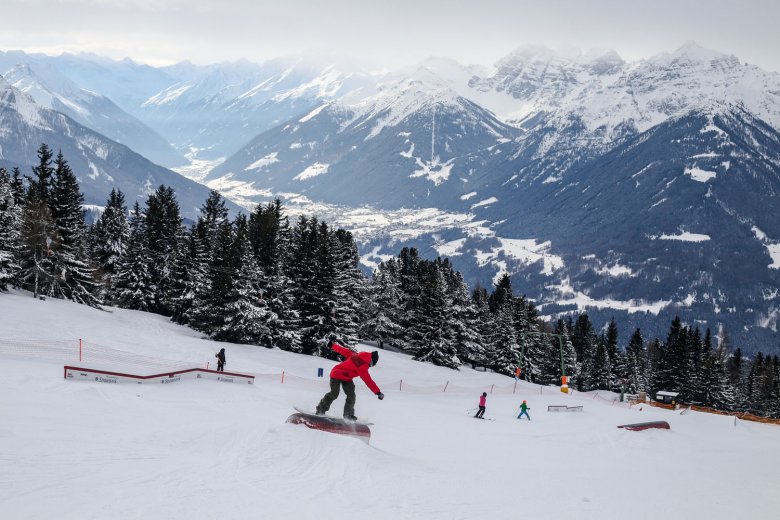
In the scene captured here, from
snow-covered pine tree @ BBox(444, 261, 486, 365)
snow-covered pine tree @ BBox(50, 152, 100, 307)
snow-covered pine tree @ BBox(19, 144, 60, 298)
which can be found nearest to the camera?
snow-covered pine tree @ BBox(19, 144, 60, 298)

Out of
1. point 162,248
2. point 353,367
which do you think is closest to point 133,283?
point 162,248

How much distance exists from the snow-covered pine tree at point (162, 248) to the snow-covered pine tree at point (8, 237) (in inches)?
503

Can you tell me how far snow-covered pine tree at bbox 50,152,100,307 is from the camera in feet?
162

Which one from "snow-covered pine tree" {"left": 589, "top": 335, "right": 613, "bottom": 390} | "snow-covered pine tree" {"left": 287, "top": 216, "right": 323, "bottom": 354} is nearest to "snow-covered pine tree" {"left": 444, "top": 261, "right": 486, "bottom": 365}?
"snow-covered pine tree" {"left": 287, "top": 216, "right": 323, "bottom": 354}

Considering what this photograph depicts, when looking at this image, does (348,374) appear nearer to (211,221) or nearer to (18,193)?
(18,193)

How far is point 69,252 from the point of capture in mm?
49781

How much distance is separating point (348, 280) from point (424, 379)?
11055 millimetres

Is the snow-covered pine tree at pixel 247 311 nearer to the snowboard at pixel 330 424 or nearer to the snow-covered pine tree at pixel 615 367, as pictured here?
the snowboard at pixel 330 424

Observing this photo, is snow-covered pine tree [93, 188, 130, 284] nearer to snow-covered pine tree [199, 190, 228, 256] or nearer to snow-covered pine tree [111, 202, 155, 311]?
snow-covered pine tree [111, 202, 155, 311]

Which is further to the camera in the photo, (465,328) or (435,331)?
(465,328)

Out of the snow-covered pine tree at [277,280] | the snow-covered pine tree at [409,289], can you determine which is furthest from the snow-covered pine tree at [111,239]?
the snow-covered pine tree at [409,289]

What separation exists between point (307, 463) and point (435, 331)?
49527 millimetres

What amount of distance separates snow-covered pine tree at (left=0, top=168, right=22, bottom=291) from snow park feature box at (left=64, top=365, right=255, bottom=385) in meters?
25.0

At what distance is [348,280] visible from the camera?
53375 millimetres
